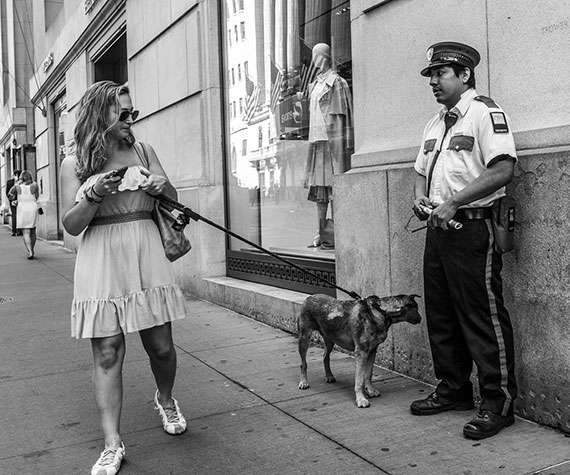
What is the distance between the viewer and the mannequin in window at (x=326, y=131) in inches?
253

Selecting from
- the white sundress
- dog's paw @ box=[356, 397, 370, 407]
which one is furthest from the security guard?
the white sundress

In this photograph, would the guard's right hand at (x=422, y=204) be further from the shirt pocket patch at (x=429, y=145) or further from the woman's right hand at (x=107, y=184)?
the woman's right hand at (x=107, y=184)

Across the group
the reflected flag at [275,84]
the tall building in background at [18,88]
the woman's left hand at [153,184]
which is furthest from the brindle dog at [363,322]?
the tall building in background at [18,88]

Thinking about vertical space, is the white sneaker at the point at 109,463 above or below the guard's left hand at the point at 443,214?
below

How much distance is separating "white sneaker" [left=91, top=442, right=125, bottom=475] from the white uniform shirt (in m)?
2.17

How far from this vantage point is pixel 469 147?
3.52 m

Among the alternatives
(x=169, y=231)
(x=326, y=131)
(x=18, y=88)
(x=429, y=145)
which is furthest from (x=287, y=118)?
(x=18, y=88)

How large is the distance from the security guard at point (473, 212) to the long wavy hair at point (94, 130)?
177 cm

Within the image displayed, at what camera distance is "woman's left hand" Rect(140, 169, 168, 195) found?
336cm

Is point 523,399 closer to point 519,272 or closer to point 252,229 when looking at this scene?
point 519,272

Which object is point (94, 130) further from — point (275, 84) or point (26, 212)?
point (26, 212)

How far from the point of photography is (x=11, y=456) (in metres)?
3.58

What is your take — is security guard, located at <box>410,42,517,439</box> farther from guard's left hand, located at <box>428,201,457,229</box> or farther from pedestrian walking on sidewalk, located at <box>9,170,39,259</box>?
pedestrian walking on sidewalk, located at <box>9,170,39,259</box>

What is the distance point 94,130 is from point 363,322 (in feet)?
6.48
